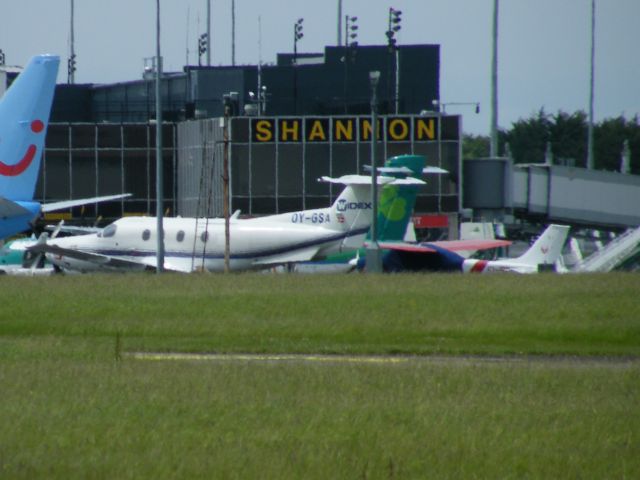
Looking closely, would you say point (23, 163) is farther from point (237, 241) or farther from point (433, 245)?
point (433, 245)

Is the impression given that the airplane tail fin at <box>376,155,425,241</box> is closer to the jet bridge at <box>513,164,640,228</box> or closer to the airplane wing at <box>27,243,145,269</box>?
the airplane wing at <box>27,243,145,269</box>

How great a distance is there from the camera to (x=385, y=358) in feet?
62.0

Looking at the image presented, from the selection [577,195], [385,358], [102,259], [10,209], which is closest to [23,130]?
[10,209]

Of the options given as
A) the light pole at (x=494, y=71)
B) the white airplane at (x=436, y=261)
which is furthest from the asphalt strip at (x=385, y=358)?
the light pole at (x=494, y=71)

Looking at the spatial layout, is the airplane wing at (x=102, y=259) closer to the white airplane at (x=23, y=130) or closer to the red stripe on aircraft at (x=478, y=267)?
the red stripe on aircraft at (x=478, y=267)

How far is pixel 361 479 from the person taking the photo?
9.88 meters

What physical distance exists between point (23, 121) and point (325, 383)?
1594 cm

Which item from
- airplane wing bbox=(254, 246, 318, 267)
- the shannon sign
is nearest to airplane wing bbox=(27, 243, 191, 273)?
airplane wing bbox=(254, 246, 318, 267)

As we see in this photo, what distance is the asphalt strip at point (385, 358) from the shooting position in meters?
18.2

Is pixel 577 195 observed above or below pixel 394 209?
Answer: below

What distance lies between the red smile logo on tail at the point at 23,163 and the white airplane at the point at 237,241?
1430cm

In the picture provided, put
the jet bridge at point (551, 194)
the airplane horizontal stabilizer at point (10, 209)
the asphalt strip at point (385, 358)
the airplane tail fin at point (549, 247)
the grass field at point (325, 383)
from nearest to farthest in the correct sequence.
→ the grass field at point (325, 383) → the asphalt strip at point (385, 358) → the airplane horizontal stabilizer at point (10, 209) → the airplane tail fin at point (549, 247) → the jet bridge at point (551, 194)

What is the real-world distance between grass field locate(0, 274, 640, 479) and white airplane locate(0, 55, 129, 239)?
1918 millimetres

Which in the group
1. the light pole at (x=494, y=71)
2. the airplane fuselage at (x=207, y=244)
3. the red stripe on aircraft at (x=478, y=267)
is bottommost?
the red stripe on aircraft at (x=478, y=267)
